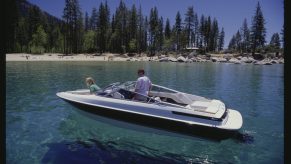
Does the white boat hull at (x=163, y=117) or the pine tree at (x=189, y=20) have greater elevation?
the pine tree at (x=189, y=20)

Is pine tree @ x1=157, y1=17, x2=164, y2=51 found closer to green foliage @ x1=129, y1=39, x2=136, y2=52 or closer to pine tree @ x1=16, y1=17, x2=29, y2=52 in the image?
green foliage @ x1=129, y1=39, x2=136, y2=52

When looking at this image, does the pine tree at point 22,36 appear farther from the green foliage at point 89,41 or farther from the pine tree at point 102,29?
the pine tree at point 102,29

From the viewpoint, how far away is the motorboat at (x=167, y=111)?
7.37 meters

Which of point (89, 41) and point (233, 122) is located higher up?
point (89, 41)

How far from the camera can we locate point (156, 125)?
26.7 ft

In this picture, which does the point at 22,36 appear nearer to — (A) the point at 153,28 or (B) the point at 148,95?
(A) the point at 153,28

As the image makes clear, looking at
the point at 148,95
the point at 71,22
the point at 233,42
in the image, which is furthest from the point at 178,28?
the point at 148,95

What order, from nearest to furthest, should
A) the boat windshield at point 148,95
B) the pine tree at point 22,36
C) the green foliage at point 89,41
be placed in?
1. the boat windshield at point 148,95
2. the pine tree at point 22,36
3. the green foliage at point 89,41

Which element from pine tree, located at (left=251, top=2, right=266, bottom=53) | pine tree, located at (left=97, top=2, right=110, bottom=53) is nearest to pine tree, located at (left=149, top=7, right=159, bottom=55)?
pine tree, located at (left=97, top=2, right=110, bottom=53)

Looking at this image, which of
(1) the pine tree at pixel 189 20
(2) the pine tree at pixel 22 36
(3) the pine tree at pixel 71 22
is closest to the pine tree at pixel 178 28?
(1) the pine tree at pixel 189 20

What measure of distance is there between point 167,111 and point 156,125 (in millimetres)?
591
